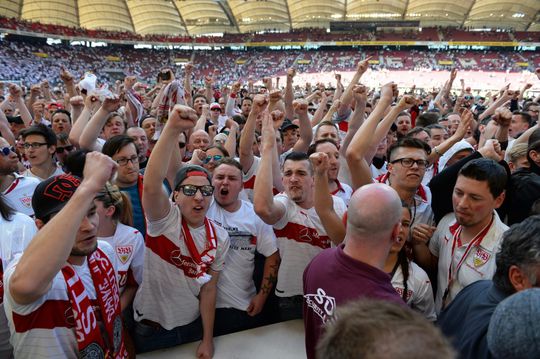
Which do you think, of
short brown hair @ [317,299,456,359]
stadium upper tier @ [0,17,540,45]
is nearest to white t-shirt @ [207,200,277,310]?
short brown hair @ [317,299,456,359]

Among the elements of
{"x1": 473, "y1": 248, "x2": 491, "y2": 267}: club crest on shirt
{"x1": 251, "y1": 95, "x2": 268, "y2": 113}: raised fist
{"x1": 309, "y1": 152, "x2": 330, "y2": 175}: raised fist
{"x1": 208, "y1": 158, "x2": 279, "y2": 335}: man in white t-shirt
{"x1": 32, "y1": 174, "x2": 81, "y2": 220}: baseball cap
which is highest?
{"x1": 251, "y1": 95, "x2": 268, "y2": 113}: raised fist

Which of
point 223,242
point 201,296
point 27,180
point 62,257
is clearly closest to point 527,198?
point 223,242

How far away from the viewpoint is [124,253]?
7.61 feet

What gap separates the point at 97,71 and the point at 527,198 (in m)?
44.2

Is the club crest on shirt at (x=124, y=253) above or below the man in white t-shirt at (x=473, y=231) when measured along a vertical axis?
below

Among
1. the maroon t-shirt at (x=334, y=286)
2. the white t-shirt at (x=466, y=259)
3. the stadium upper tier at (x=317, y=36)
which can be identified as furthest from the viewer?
the stadium upper tier at (x=317, y=36)

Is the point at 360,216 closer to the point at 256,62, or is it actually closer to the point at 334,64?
the point at 334,64

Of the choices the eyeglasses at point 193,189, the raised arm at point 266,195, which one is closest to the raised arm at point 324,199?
the raised arm at point 266,195

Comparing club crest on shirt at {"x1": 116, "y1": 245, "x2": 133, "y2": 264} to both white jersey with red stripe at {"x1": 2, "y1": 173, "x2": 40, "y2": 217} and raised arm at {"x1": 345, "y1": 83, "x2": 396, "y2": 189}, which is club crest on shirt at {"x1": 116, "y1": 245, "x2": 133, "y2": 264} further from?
raised arm at {"x1": 345, "y1": 83, "x2": 396, "y2": 189}

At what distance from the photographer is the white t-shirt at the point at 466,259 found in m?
1.98

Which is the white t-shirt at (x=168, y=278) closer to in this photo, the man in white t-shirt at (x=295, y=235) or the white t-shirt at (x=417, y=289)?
the man in white t-shirt at (x=295, y=235)

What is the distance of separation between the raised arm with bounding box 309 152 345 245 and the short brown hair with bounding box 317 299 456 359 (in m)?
1.27

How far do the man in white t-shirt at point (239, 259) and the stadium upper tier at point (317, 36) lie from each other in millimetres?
40999

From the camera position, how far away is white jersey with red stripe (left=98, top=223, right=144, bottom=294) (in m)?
2.30
